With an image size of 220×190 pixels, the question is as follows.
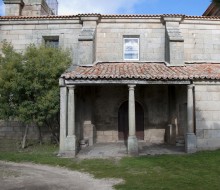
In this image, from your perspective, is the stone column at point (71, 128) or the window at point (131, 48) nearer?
the stone column at point (71, 128)

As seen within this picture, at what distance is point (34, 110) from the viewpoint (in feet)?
46.9

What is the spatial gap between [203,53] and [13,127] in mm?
11188

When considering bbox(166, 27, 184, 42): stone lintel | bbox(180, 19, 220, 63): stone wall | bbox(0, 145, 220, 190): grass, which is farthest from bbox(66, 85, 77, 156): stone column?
bbox(180, 19, 220, 63): stone wall

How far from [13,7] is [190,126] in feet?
43.5

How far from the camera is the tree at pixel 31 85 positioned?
14.2 metres

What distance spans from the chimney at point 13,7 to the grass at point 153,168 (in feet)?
31.6

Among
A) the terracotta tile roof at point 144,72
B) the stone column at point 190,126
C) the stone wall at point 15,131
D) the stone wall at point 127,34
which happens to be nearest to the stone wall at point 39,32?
the stone wall at point 127,34

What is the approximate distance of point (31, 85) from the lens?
14.2 metres

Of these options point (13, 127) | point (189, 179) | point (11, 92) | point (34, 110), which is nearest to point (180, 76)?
point (189, 179)

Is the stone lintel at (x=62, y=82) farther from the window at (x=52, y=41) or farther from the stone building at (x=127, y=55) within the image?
the window at (x=52, y=41)

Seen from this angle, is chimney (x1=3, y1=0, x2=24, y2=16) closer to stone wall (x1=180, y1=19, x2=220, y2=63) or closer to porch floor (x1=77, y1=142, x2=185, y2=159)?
porch floor (x1=77, y1=142, x2=185, y2=159)

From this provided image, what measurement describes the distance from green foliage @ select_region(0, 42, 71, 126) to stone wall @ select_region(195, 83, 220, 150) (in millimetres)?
6359

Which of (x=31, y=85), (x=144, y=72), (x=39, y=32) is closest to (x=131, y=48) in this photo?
(x=144, y=72)

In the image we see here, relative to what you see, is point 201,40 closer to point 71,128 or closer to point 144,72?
point 144,72
